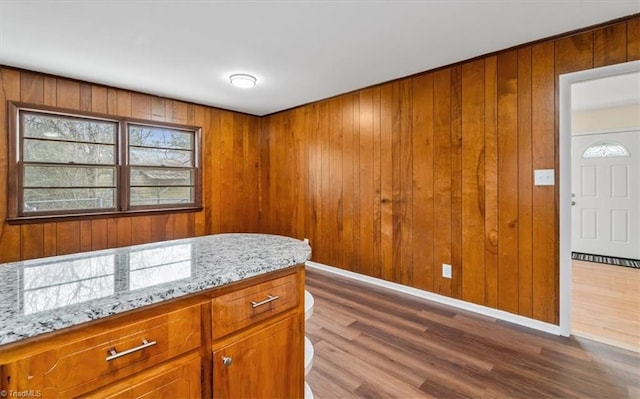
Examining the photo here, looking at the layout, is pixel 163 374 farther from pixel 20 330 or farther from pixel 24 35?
pixel 24 35

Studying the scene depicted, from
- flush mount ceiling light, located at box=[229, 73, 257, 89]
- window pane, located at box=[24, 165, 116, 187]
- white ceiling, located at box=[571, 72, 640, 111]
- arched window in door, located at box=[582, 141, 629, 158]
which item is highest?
white ceiling, located at box=[571, 72, 640, 111]

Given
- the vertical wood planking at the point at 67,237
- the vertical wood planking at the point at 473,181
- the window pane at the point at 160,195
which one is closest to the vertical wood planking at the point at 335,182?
the vertical wood planking at the point at 473,181

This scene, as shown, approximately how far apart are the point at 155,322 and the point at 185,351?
5.6 inches

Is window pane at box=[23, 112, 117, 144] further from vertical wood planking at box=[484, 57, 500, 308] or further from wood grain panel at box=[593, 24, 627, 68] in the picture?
wood grain panel at box=[593, 24, 627, 68]

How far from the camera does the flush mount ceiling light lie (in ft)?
10.3

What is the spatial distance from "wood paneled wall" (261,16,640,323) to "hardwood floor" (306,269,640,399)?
0.36 m

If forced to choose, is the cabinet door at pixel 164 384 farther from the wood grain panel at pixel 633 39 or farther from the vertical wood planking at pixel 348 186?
the wood grain panel at pixel 633 39

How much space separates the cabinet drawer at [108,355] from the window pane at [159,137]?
11.9ft

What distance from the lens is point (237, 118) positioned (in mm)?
4742

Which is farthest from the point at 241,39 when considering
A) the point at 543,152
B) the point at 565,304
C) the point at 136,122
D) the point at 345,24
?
the point at 565,304

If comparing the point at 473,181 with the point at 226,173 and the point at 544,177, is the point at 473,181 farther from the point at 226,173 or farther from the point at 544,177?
the point at 226,173

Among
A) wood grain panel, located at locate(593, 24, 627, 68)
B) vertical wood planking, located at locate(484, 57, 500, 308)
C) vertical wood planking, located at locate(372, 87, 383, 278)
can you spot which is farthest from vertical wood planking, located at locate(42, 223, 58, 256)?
wood grain panel, located at locate(593, 24, 627, 68)

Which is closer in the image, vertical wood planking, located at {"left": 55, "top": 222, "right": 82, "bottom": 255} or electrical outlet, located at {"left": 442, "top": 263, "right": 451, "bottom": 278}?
electrical outlet, located at {"left": 442, "top": 263, "right": 451, "bottom": 278}

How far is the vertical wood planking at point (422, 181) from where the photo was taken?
9.96ft
